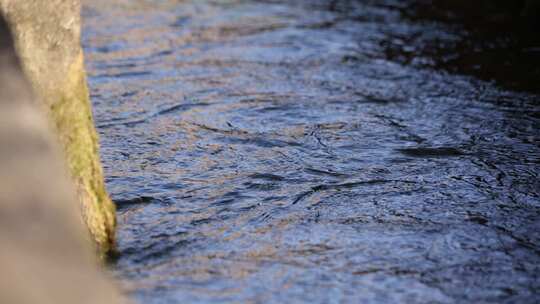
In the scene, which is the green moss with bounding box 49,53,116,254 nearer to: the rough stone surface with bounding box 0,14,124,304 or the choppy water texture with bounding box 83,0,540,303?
the choppy water texture with bounding box 83,0,540,303

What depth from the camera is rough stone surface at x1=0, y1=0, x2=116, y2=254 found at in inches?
107

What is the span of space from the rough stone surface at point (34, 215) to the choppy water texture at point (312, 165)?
0.44m

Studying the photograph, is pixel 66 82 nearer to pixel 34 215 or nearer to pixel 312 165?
pixel 34 215

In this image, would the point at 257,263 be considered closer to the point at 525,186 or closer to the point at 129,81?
the point at 525,186

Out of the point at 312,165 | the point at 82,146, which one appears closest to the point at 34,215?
the point at 82,146

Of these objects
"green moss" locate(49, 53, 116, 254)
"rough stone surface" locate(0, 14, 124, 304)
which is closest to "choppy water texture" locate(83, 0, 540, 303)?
"green moss" locate(49, 53, 116, 254)

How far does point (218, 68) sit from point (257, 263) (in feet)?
9.57

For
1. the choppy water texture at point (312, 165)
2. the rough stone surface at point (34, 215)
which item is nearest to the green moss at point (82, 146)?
the choppy water texture at point (312, 165)

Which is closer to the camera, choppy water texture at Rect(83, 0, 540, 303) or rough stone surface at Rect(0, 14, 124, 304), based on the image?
rough stone surface at Rect(0, 14, 124, 304)

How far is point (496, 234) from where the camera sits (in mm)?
3334

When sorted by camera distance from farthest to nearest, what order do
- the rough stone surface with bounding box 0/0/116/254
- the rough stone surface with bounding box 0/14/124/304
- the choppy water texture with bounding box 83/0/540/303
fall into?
the choppy water texture with bounding box 83/0/540/303 < the rough stone surface with bounding box 0/0/116/254 < the rough stone surface with bounding box 0/14/124/304

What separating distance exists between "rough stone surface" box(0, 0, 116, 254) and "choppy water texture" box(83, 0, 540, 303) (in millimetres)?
247

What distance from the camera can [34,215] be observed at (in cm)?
244

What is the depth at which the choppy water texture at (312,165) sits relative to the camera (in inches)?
118
